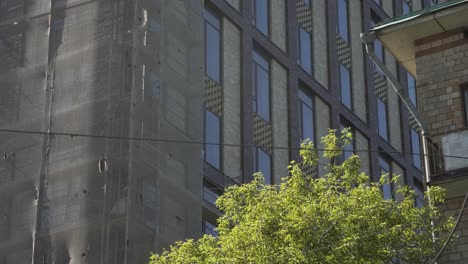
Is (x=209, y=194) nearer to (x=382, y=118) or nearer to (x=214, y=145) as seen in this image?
(x=214, y=145)

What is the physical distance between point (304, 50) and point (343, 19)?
15.9 ft

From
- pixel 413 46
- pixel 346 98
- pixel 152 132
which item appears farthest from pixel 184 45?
pixel 346 98

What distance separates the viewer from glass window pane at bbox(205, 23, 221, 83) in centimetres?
3897

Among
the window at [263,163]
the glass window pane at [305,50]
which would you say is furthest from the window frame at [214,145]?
the glass window pane at [305,50]

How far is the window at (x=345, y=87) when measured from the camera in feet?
158

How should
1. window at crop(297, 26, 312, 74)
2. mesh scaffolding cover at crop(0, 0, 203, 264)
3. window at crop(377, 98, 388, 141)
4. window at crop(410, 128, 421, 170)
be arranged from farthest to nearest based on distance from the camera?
window at crop(410, 128, 421, 170) < window at crop(377, 98, 388, 141) < window at crop(297, 26, 312, 74) < mesh scaffolding cover at crop(0, 0, 203, 264)

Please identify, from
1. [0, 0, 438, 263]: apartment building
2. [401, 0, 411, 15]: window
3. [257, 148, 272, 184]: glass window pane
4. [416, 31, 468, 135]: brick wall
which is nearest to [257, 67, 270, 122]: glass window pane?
[257, 148, 272, 184]: glass window pane

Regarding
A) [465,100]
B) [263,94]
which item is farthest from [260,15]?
[465,100]

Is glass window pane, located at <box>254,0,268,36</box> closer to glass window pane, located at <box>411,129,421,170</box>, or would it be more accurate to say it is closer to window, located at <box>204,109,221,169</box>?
window, located at <box>204,109,221,169</box>

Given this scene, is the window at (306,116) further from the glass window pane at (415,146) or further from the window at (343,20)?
the glass window pane at (415,146)

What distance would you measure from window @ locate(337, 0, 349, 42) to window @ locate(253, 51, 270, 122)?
24.2 ft

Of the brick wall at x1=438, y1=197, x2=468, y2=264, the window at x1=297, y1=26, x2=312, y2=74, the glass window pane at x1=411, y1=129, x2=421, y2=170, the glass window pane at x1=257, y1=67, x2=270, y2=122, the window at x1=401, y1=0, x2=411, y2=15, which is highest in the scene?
the window at x1=401, y1=0, x2=411, y2=15

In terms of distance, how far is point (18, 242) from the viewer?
2936 cm

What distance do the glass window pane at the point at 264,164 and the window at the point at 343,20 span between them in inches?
398
